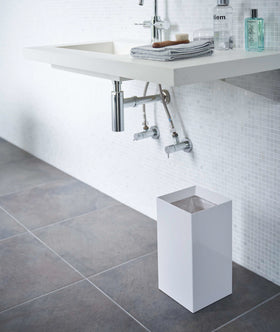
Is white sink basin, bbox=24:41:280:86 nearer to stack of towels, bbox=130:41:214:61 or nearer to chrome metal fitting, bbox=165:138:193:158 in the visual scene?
stack of towels, bbox=130:41:214:61

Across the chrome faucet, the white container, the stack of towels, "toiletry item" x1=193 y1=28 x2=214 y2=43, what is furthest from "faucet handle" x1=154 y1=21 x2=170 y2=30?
the white container

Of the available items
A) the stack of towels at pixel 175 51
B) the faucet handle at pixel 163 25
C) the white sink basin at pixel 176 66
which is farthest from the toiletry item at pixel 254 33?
the faucet handle at pixel 163 25

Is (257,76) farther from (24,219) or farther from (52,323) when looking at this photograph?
(24,219)

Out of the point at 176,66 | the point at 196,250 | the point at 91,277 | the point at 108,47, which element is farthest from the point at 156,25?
the point at 91,277

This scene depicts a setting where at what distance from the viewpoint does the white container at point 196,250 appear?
76.1 inches

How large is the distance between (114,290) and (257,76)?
107 cm

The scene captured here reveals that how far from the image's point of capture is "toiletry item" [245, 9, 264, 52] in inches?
74.2

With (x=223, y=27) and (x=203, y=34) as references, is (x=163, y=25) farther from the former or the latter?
(x=223, y=27)

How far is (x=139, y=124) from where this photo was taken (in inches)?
109

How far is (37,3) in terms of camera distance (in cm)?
349

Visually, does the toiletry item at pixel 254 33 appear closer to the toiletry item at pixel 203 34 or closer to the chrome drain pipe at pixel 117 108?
the toiletry item at pixel 203 34

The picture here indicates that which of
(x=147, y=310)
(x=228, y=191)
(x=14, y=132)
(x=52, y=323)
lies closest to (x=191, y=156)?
(x=228, y=191)

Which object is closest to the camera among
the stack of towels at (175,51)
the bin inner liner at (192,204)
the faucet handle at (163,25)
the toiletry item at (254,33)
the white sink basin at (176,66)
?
the white sink basin at (176,66)

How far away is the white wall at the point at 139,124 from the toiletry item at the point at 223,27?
49 mm
